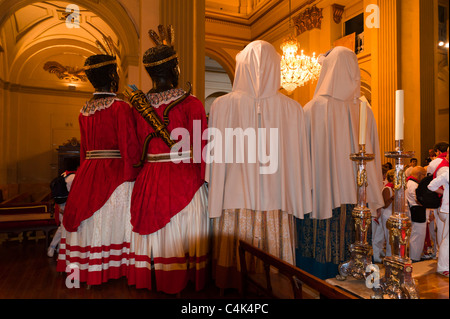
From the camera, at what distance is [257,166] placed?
2.34m

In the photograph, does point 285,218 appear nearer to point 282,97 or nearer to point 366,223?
point 366,223

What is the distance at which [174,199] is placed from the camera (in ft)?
7.75

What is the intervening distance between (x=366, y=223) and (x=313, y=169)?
0.87 metres

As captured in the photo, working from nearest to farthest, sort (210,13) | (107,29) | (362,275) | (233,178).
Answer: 1. (362,275)
2. (233,178)
3. (107,29)
4. (210,13)

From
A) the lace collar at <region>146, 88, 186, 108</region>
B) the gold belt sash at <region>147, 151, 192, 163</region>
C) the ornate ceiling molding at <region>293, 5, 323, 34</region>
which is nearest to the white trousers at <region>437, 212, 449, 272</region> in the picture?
the gold belt sash at <region>147, 151, 192, 163</region>

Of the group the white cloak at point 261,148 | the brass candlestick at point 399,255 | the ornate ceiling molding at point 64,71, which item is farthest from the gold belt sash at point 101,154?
the ornate ceiling molding at point 64,71

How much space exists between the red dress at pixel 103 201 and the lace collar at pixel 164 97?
292 millimetres

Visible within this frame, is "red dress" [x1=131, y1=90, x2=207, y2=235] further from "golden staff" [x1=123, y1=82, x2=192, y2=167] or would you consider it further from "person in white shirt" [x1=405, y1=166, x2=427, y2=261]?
"person in white shirt" [x1=405, y1=166, x2=427, y2=261]

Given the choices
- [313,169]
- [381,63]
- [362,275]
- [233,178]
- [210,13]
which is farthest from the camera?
[210,13]

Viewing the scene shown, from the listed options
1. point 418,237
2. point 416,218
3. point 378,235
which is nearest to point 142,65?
point 378,235

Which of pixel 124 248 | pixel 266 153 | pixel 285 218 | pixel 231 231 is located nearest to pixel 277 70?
pixel 266 153

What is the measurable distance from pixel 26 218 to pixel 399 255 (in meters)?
5.02

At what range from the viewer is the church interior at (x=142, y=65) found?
340cm

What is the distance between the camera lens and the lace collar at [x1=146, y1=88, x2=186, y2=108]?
8.07 feet
